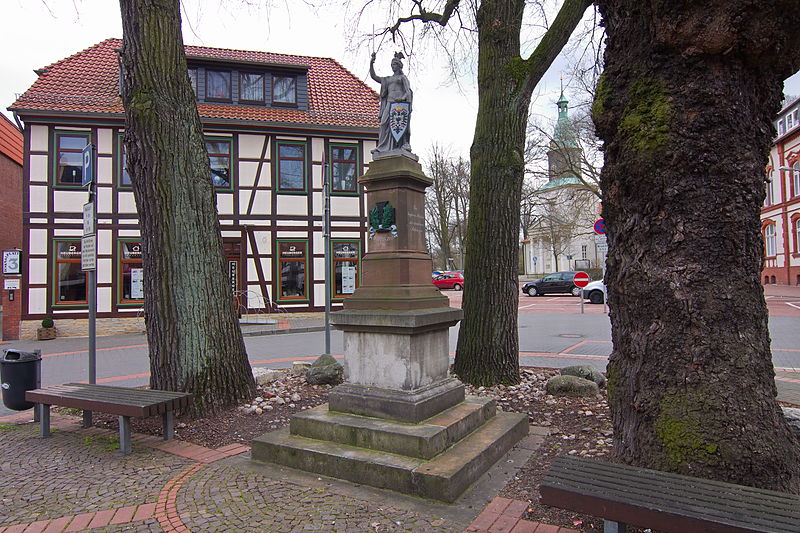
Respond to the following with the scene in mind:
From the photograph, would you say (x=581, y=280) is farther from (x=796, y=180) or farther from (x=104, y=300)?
(x=796, y=180)

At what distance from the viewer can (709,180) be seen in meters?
2.82

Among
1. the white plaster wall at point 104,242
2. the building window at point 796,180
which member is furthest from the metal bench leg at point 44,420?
the building window at point 796,180

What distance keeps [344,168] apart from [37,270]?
1027 cm

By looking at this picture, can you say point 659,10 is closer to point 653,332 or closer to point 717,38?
point 717,38

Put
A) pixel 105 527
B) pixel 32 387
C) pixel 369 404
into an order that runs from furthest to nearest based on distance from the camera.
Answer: pixel 32 387
pixel 369 404
pixel 105 527

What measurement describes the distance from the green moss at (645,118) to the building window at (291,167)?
16044 mm

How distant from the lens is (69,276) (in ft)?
53.7

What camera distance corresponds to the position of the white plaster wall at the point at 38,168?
51.9 ft

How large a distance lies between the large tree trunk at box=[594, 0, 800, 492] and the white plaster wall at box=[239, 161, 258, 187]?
635 inches

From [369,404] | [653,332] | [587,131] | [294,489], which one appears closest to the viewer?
[653,332]

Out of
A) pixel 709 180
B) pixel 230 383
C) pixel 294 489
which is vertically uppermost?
pixel 709 180

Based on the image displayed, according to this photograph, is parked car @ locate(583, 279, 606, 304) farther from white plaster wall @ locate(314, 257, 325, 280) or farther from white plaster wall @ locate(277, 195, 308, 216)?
white plaster wall @ locate(277, 195, 308, 216)

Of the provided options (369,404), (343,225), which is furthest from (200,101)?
(369,404)

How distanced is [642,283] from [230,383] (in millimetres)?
4433
